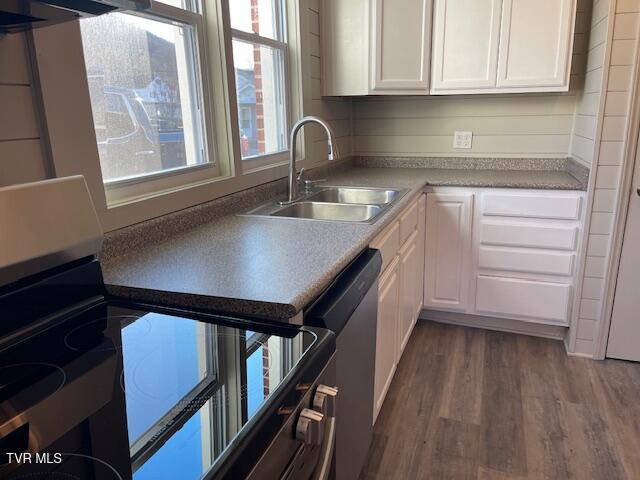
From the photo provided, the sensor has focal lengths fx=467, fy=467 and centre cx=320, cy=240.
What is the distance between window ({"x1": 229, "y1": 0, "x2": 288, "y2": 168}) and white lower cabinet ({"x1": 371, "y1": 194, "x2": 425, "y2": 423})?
29.5 inches

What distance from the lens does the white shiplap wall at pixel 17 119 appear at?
3.33 feet

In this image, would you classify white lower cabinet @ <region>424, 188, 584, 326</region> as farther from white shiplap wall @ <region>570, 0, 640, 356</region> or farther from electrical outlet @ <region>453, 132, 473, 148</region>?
electrical outlet @ <region>453, 132, 473, 148</region>

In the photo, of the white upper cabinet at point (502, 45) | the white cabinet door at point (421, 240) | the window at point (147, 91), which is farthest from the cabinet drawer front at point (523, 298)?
the window at point (147, 91)

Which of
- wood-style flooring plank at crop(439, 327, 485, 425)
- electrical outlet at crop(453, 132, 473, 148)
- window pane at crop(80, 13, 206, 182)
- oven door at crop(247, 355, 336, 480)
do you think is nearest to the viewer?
oven door at crop(247, 355, 336, 480)

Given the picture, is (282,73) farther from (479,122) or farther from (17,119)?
(17,119)

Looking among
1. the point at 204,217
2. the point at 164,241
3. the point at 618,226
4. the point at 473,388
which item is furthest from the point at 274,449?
the point at 618,226

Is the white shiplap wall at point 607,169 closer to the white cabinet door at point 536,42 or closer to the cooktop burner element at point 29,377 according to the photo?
the white cabinet door at point 536,42

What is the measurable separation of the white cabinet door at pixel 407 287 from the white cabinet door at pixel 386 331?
11 cm

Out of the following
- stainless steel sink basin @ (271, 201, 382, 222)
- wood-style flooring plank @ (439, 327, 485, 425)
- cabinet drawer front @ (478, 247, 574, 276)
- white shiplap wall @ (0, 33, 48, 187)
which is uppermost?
white shiplap wall @ (0, 33, 48, 187)

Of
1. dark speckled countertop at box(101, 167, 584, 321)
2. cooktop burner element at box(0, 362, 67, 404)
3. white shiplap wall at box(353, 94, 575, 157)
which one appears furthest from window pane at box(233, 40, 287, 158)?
cooktop burner element at box(0, 362, 67, 404)

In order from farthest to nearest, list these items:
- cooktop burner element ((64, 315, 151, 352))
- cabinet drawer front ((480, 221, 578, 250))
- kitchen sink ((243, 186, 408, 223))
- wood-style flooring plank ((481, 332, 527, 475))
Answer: cabinet drawer front ((480, 221, 578, 250)), kitchen sink ((243, 186, 408, 223)), wood-style flooring plank ((481, 332, 527, 475)), cooktop burner element ((64, 315, 151, 352))

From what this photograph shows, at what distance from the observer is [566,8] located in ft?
7.87

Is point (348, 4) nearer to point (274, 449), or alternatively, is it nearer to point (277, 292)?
point (277, 292)

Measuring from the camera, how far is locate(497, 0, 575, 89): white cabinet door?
2428 millimetres
